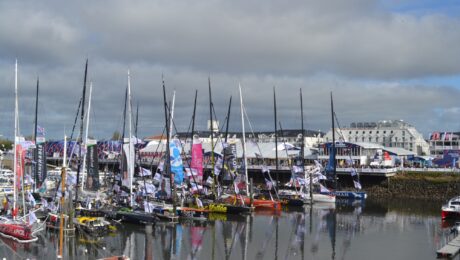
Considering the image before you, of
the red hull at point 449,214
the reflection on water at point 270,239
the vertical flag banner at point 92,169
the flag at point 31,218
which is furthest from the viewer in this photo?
the vertical flag banner at point 92,169

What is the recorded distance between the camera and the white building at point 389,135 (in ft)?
561

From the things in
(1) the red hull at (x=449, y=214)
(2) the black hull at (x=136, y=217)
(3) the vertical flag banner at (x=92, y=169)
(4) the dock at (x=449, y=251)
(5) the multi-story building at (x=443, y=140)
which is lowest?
(4) the dock at (x=449, y=251)

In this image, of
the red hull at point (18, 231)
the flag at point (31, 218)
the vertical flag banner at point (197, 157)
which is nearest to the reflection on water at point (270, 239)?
the red hull at point (18, 231)

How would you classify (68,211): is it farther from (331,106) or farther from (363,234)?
(331,106)

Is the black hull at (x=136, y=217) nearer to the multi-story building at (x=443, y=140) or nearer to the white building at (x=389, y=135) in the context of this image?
the white building at (x=389, y=135)

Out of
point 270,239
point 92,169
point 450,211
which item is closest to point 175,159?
point 92,169

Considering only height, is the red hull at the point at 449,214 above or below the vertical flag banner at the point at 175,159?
below

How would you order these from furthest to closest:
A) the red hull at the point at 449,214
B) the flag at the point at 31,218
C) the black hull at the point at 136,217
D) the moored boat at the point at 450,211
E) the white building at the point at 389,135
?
the white building at the point at 389,135 < the red hull at the point at 449,214 < the moored boat at the point at 450,211 < the black hull at the point at 136,217 < the flag at the point at 31,218

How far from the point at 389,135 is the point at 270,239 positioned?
436ft

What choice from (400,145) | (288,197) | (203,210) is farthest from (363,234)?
(400,145)

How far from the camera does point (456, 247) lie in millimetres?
44031

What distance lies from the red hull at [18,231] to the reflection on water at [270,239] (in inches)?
32.7

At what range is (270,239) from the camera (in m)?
52.1

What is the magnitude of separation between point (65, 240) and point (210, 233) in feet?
45.7
